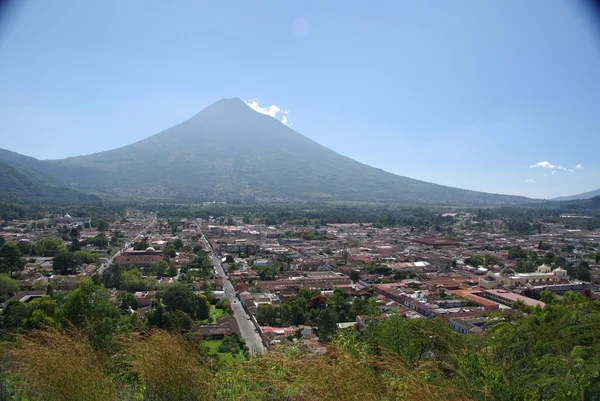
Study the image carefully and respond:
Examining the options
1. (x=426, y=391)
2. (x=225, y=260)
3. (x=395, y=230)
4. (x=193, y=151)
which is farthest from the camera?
(x=193, y=151)

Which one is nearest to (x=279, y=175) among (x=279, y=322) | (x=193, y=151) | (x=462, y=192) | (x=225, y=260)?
(x=193, y=151)

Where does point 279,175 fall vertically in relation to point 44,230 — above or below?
above

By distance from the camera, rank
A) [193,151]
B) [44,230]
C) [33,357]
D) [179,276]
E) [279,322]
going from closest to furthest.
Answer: [33,357], [279,322], [179,276], [44,230], [193,151]

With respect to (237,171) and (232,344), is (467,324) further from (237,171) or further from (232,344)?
(237,171)

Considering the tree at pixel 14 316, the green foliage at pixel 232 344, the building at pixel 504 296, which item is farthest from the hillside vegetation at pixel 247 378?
the building at pixel 504 296

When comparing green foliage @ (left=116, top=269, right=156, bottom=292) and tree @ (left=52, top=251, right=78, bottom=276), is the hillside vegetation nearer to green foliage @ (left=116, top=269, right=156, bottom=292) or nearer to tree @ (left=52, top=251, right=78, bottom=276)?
green foliage @ (left=116, top=269, right=156, bottom=292)

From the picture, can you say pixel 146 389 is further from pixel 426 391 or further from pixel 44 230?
pixel 44 230

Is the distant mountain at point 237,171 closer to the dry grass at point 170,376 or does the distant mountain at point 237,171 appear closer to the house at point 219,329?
the house at point 219,329

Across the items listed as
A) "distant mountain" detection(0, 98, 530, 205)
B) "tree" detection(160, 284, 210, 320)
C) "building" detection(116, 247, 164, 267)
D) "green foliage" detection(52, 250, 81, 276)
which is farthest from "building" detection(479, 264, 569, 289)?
"distant mountain" detection(0, 98, 530, 205)

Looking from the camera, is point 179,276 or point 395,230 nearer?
point 179,276
